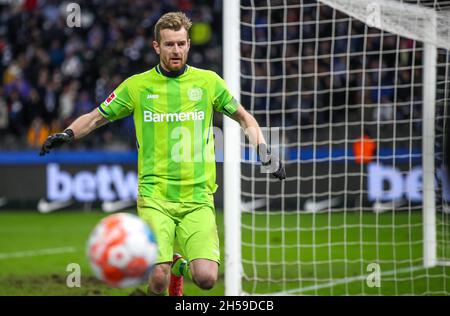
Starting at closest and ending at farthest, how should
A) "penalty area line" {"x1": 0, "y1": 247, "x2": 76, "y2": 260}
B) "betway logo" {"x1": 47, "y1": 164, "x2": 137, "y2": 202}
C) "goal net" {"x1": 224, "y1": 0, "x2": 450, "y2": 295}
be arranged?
1. "goal net" {"x1": 224, "y1": 0, "x2": 450, "y2": 295}
2. "penalty area line" {"x1": 0, "y1": 247, "x2": 76, "y2": 260}
3. "betway logo" {"x1": 47, "y1": 164, "x2": 137, "y2": 202}

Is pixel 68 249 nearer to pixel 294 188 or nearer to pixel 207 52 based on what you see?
pixel 294 188

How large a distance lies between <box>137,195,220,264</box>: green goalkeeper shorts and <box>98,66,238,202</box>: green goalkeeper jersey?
7cm

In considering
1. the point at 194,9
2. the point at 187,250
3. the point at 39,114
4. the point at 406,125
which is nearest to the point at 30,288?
the point at 187,250

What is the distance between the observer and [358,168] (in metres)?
14.4

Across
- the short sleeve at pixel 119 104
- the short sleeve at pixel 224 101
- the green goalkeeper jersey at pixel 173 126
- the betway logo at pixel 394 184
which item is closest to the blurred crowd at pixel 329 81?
the betway logo at pixel 394 184

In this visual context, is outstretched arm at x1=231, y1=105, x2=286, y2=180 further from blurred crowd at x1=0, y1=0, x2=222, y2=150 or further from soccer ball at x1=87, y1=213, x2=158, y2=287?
blurred crowd at x1=0, y1=0, x2=222, y2=150

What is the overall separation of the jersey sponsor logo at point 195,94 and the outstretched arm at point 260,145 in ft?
1.02

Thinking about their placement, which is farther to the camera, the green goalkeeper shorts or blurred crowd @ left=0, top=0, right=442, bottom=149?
blurred crowd @ left=0, top=0, right=442, bottom=149

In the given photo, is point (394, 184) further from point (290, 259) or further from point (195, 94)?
point (195, 94)

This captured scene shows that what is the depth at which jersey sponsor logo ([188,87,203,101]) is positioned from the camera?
6.71 metres

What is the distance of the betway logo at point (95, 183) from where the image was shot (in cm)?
1622

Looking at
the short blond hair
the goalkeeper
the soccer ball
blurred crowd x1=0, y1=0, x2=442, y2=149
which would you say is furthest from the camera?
blurred crowd x1=0, y1=0, x2=442, y2=149

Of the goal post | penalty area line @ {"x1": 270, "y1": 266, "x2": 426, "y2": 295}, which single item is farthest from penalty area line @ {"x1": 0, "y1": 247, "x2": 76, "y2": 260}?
the goal post
